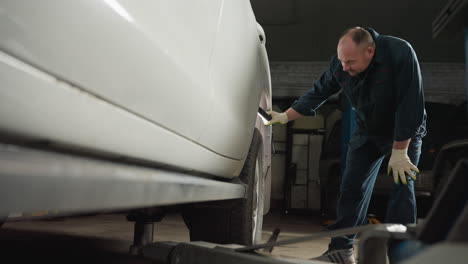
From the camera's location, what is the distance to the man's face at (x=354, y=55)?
190 centimetres

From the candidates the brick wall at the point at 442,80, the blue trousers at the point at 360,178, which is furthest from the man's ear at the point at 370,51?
the brick wall at the point at 442,80

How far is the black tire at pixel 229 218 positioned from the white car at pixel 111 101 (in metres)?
0.40

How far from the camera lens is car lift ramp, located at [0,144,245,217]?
0.49 meters

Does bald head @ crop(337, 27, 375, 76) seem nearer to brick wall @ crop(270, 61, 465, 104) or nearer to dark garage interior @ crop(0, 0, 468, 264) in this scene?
dark garage interior @ crop(0, 0, 468, 264)

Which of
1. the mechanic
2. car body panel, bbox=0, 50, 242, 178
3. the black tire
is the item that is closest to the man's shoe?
the mechanic

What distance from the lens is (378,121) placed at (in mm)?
1957

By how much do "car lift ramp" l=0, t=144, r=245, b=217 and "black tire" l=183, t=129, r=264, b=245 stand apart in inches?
33.8

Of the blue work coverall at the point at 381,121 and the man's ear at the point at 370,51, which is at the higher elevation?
the man's ear at the point at 370,51

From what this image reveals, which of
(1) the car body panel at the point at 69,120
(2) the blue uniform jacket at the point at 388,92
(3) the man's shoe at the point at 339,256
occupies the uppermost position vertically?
(2) the blue uniform jacket at the point at 388,92

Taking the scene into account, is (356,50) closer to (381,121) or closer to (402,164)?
(381,121)

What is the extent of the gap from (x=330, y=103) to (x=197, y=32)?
24.0 feet

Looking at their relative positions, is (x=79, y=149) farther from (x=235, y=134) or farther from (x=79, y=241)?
(x=79, y=241)

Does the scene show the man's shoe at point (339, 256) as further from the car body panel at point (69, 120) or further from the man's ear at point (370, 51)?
the car body panel at point (69, 120)

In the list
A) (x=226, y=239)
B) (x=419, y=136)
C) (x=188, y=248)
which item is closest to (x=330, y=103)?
(x=419, y=136)
